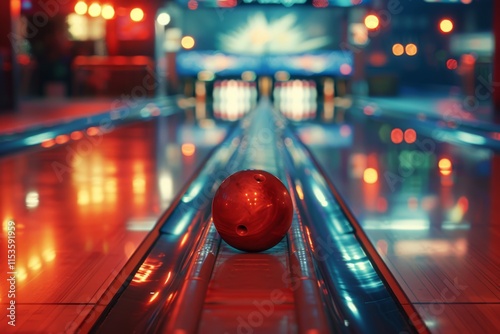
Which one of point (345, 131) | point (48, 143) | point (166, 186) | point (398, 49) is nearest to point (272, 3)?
point (398, 49)

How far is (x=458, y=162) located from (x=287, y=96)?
11.4m

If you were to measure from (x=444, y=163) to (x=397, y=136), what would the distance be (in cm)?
252

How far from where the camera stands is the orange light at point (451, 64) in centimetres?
1822

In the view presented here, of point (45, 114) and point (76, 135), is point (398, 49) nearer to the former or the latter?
point (45, 114)

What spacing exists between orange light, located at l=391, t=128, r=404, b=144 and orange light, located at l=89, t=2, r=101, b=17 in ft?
25.1

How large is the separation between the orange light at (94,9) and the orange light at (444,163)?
10163 mm

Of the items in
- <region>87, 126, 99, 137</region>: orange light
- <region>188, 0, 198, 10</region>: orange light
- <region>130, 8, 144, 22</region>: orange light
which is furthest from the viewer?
<region>188, 0, 198, 10</region>: orange light

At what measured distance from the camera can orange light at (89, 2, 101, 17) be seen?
15.2m

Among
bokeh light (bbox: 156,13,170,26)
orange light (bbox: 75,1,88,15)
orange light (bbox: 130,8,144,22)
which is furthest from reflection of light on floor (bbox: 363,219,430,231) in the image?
bokeh light (bbox: 156,13,170,26)

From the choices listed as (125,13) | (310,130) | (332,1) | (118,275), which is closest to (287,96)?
(332,1)

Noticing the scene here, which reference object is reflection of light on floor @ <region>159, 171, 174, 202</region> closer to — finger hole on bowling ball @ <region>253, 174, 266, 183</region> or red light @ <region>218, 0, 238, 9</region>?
finger hole on bowling ball @ <region>253, 174, 266, 183</region>

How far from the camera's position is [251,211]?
2.95 m

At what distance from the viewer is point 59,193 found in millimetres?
4723

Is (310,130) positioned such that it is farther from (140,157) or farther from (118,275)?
(118,275)
